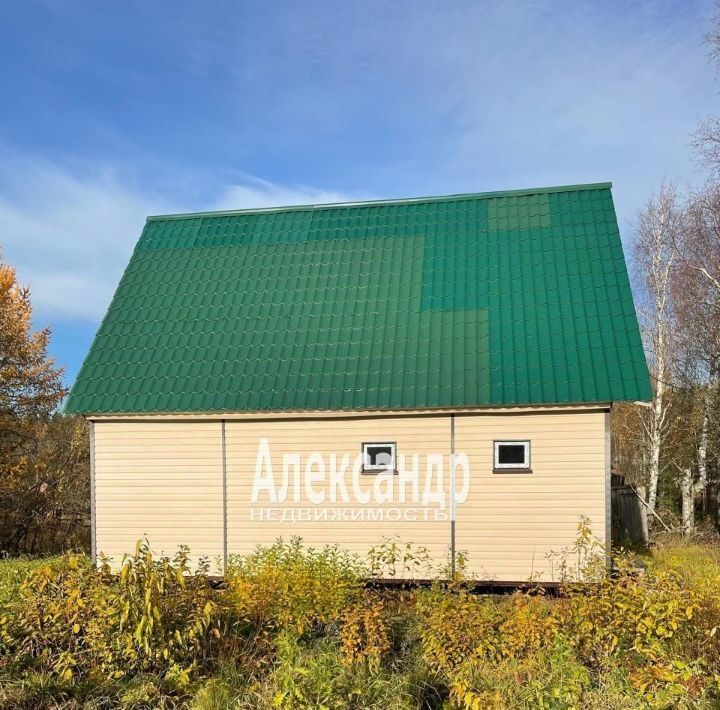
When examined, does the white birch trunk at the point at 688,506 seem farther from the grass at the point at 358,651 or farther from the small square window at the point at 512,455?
the grass at the point at 358,651

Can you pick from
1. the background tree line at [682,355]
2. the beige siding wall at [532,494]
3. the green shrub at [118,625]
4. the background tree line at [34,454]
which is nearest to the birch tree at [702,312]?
the background tree line at [682,355]

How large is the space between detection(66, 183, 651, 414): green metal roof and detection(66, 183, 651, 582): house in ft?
0.14

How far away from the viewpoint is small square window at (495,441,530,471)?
1077cm

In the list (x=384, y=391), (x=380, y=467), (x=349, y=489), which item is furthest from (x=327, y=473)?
(x=384, y=391)

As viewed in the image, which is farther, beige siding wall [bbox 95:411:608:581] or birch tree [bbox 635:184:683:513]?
birch tree [bbox 635:184:683:513]

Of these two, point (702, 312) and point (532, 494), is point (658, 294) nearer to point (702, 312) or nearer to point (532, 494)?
point (702, 312)

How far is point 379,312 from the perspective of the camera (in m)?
12.6

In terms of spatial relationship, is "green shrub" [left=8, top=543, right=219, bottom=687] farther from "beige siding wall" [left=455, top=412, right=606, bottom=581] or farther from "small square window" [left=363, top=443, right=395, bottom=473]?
"beige siding wall" [left=455, top=412, right=606, bottom=581]

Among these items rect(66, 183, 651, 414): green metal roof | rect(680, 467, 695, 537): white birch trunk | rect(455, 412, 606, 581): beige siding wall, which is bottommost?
rect(680, 467, 695, 537): white birch trunk

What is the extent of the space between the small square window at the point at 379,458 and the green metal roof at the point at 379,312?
0.86 meters

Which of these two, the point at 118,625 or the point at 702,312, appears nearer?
the point at 118,625

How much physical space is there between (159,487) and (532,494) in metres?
6.78

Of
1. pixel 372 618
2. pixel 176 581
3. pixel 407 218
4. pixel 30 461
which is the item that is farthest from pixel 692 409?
pixel 30 461

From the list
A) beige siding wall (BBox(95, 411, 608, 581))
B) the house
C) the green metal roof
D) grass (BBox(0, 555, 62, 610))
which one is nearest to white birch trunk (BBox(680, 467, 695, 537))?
beige siding wall (BBox(95, 411, 608, 581))
